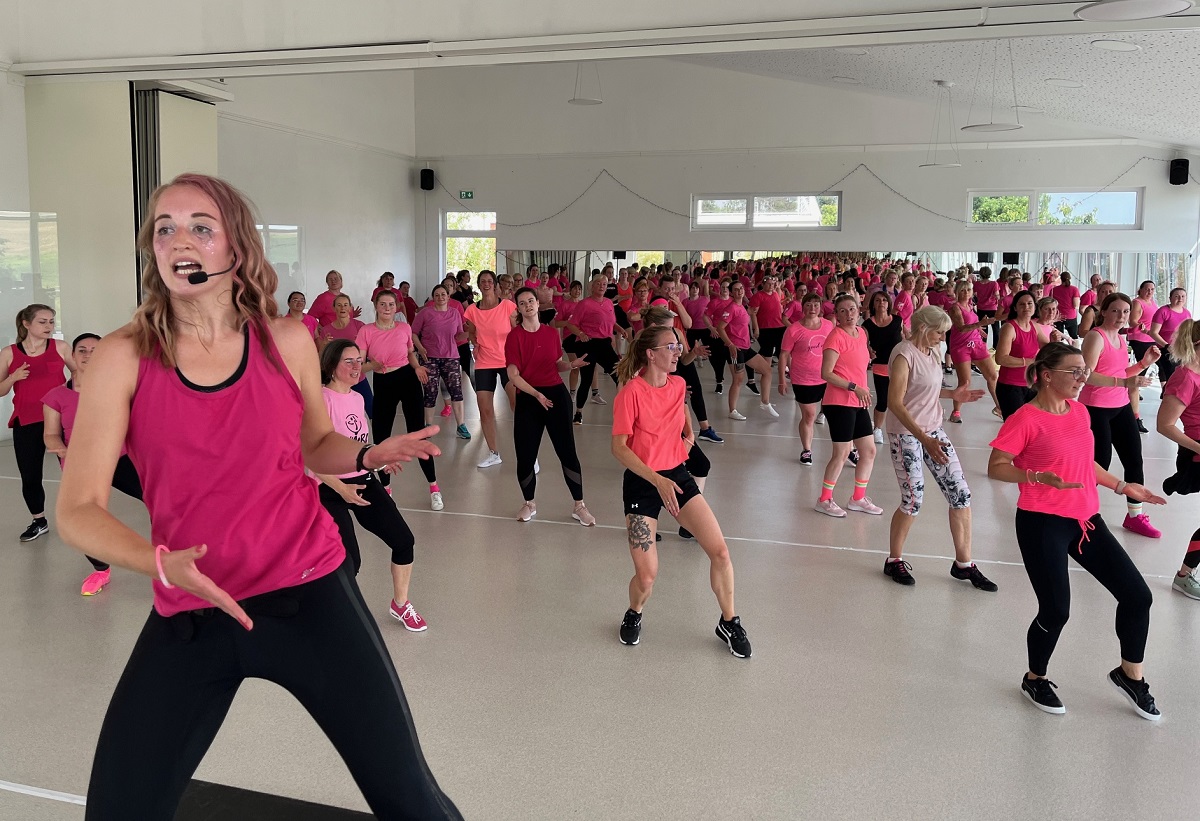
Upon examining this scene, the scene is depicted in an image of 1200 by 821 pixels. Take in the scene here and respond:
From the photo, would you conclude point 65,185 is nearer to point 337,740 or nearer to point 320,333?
point 320,333

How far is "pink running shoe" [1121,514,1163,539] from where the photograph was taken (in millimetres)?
6473

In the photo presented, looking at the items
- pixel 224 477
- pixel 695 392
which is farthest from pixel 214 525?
pixel 695 392

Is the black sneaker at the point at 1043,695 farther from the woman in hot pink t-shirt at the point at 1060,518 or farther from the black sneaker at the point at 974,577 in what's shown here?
the black sneaker at the point at 974,577

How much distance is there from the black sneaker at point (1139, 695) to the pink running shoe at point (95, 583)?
16.5 ft

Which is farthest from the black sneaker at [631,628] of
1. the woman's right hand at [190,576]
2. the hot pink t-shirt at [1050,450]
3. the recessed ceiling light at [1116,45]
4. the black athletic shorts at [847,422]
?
the recessed ceiling light at [1116,45]

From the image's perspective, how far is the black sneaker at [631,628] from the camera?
4551mm

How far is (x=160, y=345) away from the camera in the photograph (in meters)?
1.77

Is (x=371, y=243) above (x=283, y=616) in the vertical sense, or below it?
above

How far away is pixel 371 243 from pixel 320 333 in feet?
29.6

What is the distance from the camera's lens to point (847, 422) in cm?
691

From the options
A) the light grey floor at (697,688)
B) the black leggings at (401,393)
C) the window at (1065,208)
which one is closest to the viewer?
the light grey floor at (697,688)

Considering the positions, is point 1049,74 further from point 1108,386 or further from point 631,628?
point 631,628

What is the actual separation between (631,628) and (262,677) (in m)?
2.94

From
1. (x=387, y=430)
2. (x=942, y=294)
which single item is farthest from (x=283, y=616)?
(x=942, y=294)
